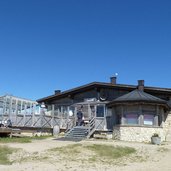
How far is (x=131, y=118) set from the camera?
830 inches

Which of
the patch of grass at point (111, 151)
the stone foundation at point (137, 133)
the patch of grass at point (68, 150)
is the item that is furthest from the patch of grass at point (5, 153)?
the stone foundation at point (137, 133)

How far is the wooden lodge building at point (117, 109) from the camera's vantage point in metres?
20.8

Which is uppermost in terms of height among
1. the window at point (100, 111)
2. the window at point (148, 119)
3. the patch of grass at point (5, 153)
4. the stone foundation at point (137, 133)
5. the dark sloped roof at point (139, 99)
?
the dark sloped roof at point (139, 99)

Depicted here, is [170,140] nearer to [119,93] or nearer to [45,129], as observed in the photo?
[119,93]

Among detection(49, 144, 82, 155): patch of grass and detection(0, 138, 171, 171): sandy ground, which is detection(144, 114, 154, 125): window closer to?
detection(0, 138, 171, 171): sandy ground

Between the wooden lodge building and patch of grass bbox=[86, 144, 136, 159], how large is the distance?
544cm

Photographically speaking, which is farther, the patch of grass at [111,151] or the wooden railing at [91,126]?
the wooden railing at [91,126]

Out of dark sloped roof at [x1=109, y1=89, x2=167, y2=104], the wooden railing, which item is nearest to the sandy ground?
dark sloped roof at [x1=109, y1=89, x2=167, y2=104]

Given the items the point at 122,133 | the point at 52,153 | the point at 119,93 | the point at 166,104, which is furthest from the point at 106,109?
the point at 52,153

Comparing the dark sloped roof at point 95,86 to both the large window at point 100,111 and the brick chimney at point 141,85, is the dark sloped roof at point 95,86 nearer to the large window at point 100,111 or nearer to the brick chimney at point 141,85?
the brick chimney at point 141,85

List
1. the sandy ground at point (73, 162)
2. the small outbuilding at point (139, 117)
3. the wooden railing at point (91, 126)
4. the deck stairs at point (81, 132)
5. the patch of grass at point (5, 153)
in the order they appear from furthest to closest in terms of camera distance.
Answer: the wooden railing at point (91, 126)
the deck stairs at point (81, 132)
the small outbuilding at point (139, 117)
the patch of grass at point (5, 153)
the sandy ground at point (73, 162)

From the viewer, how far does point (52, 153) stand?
43.7 feet

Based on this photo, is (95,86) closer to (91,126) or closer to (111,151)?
(91,126)

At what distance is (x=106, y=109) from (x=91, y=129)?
9.14ft
